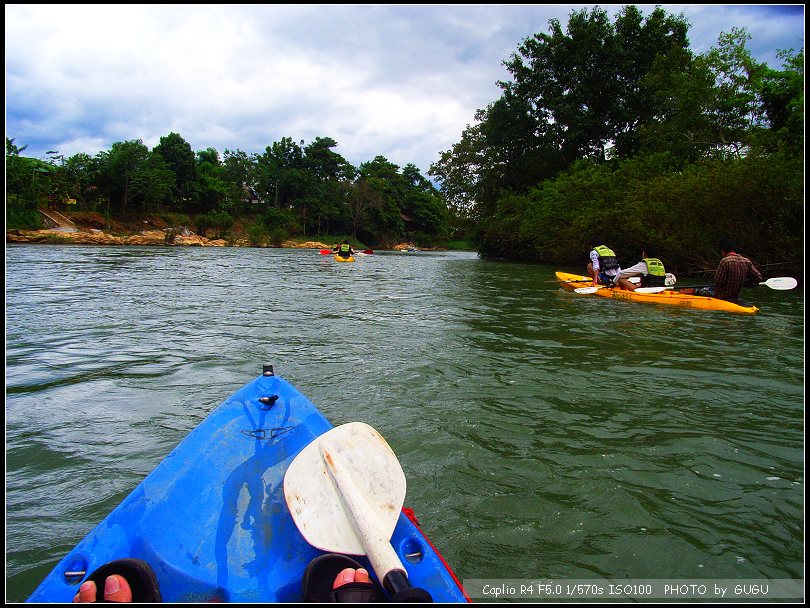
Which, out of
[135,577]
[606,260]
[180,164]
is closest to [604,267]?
[606,260]

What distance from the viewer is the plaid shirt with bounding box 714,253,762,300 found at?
8.12 metres

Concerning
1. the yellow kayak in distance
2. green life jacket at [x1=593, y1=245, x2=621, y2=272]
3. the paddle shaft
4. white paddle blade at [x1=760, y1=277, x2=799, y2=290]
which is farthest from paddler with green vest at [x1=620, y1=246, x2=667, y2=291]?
the paddle shaft

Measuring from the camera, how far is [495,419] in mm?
3656

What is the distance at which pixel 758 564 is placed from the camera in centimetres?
211

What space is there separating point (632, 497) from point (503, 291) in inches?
389

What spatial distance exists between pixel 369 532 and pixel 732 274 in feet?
28.3

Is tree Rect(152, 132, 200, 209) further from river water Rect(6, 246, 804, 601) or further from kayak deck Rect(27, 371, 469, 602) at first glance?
kayak deck Rect(27, 371, 469, 602)

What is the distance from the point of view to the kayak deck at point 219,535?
5.82 feet

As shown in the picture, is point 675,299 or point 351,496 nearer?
point 351,496

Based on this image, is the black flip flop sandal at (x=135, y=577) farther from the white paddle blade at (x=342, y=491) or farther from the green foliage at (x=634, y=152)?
the green foliage at (x=634, y=152)

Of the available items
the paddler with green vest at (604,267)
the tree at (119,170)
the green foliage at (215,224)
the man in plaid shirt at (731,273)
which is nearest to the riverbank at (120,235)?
the green foliage at (215,224)

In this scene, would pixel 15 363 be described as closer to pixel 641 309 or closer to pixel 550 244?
pixel 641 309

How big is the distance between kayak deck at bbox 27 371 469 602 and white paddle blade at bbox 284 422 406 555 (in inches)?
4.1

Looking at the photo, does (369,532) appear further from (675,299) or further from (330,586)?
(675,299)
